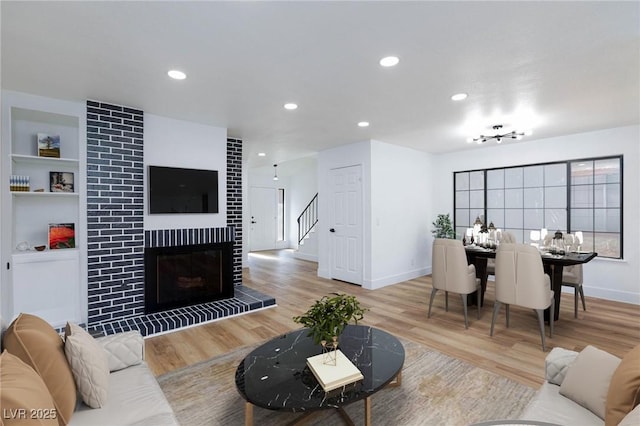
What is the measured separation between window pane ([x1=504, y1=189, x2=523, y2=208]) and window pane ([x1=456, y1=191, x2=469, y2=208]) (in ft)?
2.31

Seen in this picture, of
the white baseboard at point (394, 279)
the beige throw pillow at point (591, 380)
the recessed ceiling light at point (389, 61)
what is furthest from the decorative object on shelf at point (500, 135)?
the beige throw pillow at point (591, 380)

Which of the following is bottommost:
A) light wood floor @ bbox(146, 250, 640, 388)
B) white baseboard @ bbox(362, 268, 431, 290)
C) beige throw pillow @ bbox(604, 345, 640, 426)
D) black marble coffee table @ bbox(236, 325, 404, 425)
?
light wood floor @ bbox(146, 250, 640, 388)

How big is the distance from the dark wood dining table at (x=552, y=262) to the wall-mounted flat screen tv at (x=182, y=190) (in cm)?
354

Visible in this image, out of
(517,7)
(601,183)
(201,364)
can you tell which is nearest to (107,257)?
(201,364)

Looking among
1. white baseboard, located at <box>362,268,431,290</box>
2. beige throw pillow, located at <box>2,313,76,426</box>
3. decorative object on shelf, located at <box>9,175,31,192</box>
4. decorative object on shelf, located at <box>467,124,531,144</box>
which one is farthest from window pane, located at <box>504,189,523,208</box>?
decorative object on shelf, located at <box>9,175,31,192</box>

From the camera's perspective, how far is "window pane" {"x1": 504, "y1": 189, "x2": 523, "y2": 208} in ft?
18.1

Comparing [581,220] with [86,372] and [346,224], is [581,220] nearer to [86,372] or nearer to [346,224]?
[346,224]

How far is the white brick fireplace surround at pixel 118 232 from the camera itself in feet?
11.0

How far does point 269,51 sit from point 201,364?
105 inches

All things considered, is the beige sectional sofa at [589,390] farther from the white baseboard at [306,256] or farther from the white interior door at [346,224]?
the white baseboard at [306,256]

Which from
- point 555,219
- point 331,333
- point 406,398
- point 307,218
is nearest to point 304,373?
point 331,333

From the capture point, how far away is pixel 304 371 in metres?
1.86

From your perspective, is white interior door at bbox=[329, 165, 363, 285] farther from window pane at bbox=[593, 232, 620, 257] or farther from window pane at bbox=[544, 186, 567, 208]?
window pane at bbox=[593, 232, 620, 257]

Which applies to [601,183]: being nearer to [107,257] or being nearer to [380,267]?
[380,267]
